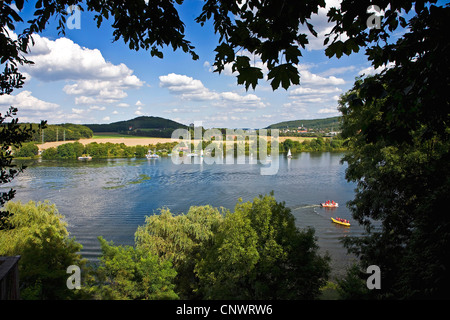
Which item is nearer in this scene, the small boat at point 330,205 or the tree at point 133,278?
the tree at point 133,278

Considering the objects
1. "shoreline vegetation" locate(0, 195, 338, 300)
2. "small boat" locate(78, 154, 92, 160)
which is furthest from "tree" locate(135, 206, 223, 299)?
"small boat" locate(78, 154, 92, 160)

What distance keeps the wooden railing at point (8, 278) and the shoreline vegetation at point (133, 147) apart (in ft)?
203

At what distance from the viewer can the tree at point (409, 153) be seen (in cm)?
236

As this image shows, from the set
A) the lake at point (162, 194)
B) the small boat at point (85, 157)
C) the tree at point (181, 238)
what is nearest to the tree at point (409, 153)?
the tree at point (181, 238)

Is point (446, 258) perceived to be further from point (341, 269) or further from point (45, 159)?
point (45, 159)

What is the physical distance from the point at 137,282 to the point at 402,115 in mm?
10336

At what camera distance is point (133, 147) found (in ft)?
252

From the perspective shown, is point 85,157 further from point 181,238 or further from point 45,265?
point 45,265

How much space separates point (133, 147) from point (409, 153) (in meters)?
74.1

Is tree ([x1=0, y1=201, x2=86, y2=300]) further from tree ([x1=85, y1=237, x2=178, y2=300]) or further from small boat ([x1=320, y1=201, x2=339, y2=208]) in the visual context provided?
small boat ([x1=320, y1=201, x2=339, y2=208])

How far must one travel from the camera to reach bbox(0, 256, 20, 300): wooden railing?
10.0 ft

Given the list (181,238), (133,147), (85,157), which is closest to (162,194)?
(181,238)

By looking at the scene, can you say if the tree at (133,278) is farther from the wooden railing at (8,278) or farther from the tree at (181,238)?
the wooden railing at (8,278)

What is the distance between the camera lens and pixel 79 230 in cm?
2297
